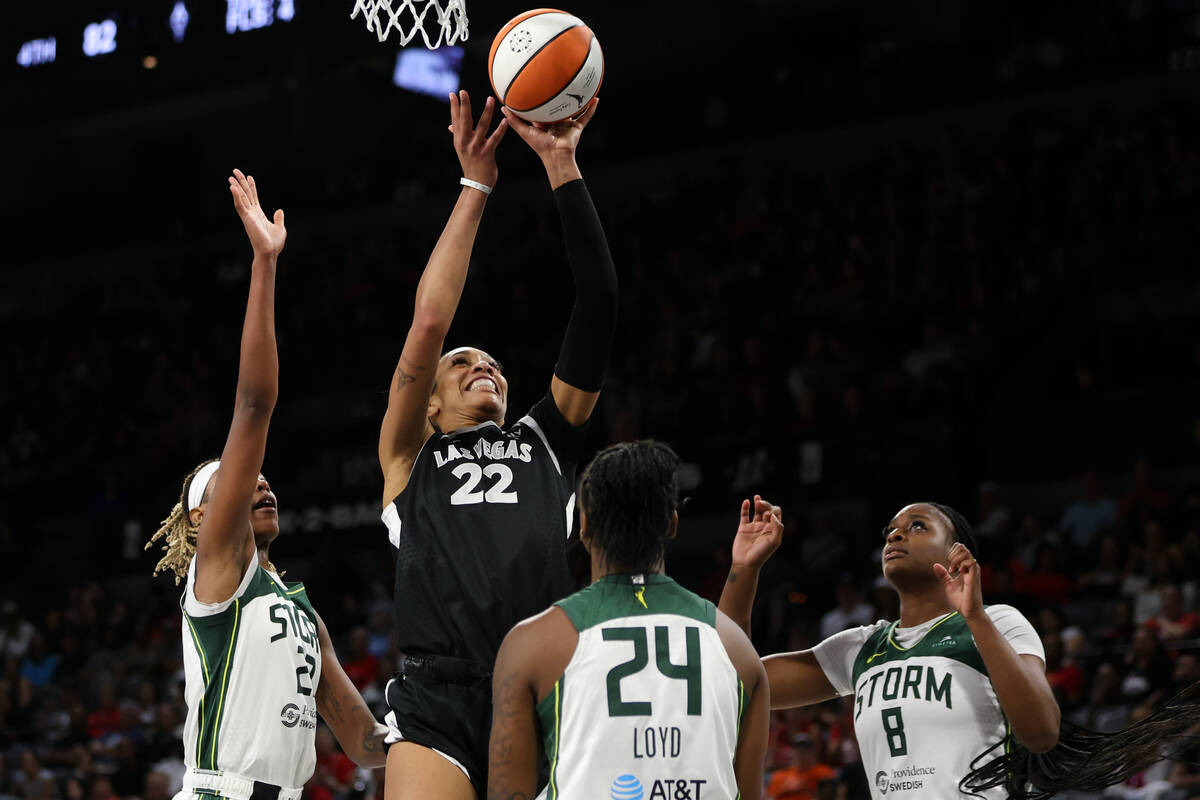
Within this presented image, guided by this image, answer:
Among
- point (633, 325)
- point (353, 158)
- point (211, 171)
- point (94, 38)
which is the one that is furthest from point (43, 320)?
point (633, 325)

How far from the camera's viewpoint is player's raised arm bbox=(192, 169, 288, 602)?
13.6ft

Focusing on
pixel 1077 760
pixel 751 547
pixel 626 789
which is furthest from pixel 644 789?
pixel 1077 760

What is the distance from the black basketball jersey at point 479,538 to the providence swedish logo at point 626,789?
2.64 ft

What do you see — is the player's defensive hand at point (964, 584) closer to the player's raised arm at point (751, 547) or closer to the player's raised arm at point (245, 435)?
the player's raised arm at point (751, 547)

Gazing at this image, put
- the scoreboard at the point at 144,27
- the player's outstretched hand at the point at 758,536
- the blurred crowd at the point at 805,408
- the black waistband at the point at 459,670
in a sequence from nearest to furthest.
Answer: the black waistband at the point at 459,670 → the player's outstretched hand at the point at 758,536 → the blurred crowd at the point at 805,408 → the scoreboard at the point at 144,27

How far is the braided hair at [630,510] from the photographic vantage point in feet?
11.2

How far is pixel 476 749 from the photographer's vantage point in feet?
12.8

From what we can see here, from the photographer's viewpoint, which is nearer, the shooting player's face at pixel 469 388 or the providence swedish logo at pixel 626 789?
the providence swedish logo at pixel 626 789

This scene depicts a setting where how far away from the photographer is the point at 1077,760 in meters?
4.66

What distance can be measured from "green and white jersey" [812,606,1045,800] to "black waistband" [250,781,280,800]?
1871 mm

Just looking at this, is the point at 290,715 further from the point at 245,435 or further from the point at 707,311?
the point at 707,311

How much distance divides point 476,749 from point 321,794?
6.87 metres

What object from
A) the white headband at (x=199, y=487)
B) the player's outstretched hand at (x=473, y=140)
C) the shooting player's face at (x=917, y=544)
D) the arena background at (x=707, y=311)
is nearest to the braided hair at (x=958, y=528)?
the shooting player's face at (x=917, y=544)

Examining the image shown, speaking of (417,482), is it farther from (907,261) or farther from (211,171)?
(211,171)
